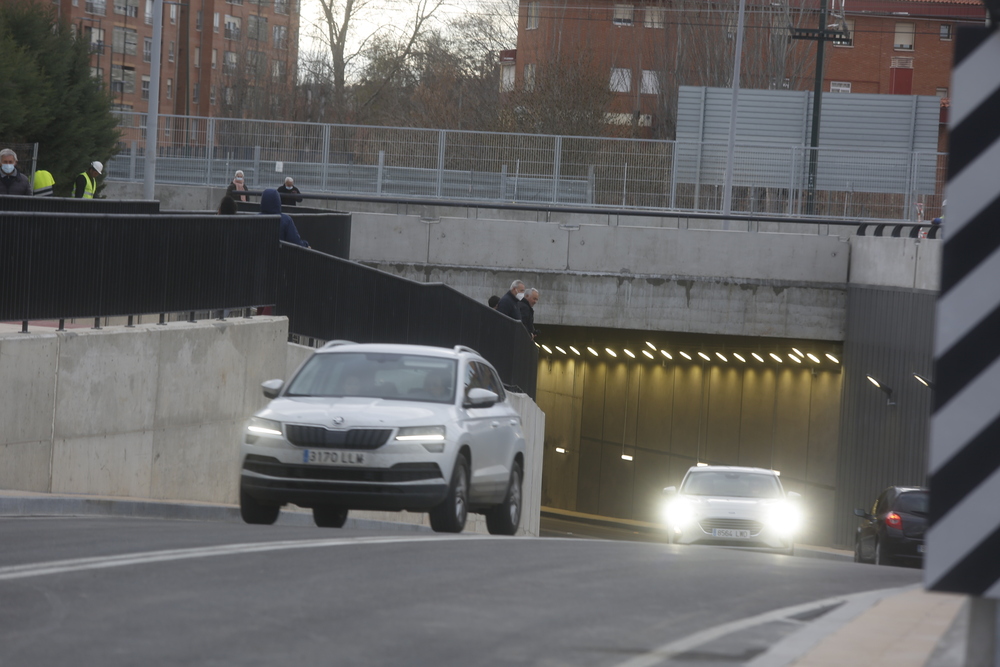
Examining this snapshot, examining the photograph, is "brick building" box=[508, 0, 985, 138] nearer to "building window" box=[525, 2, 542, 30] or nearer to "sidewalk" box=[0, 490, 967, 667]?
"building window" box=[525, 2, 542, 30]

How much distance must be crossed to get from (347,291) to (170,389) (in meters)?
4.63

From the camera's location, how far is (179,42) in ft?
312

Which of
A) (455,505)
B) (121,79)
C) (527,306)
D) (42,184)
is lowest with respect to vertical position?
(455,505)

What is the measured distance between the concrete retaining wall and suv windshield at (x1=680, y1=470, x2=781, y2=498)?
794 centimetres

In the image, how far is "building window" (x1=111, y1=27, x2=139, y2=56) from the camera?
4003 inches

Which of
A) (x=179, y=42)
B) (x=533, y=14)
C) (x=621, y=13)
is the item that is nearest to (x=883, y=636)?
(x=533, y=14)

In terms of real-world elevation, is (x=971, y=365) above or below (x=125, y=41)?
below

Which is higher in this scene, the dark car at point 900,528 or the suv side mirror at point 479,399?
the suv side mirror at point 479,399

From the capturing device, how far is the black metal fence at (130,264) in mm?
13445

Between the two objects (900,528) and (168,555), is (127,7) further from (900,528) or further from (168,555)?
(168,555)

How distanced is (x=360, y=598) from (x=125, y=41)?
100m

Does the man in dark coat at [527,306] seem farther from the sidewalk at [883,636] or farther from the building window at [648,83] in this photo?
the building window at [648,83]

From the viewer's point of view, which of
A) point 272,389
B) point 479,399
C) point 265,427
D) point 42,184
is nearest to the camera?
point 265,427

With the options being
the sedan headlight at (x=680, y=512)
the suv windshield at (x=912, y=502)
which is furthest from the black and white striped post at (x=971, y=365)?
the sedan headlight at (x=680, y=512)
